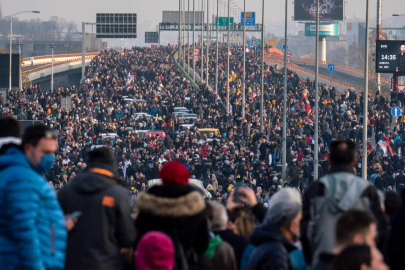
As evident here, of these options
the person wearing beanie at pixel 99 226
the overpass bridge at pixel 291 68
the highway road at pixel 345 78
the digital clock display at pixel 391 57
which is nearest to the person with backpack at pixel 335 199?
the person wearing beanie at pixel 99 226

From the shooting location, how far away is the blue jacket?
5.98 meters

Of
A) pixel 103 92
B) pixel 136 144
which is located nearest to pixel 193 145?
pixel 136 144

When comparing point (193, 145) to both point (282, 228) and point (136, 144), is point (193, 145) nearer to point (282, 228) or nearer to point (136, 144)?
point (136, 144)

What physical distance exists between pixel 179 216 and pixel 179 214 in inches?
0.5

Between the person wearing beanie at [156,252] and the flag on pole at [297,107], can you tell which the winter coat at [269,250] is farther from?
the flag on pole at [297,107]

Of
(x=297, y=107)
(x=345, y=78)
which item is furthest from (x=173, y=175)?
(x=345, y=78)

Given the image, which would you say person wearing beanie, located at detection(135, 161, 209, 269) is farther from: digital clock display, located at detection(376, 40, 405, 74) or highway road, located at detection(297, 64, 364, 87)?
highway road, located at detection(297, 64, 364, 87)

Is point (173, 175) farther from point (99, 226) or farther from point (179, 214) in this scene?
point (99, 226)

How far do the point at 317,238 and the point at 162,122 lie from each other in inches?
1555

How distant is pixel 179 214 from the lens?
662cm

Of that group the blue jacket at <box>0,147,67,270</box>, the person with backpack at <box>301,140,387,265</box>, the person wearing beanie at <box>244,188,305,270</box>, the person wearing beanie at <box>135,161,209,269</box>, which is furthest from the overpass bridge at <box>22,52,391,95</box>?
the blue jacket at <box>0,147,67,270</box>

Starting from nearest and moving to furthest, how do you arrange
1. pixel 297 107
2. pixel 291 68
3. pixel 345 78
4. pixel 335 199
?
pixel 335 199 < pixel 297 107 < pixel 291 68 < pixel 345 78

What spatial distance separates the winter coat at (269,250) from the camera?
6.40m

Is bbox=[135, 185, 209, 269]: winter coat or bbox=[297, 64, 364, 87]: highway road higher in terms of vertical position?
bbox=[135, 185, 209, 269]: winter coat
